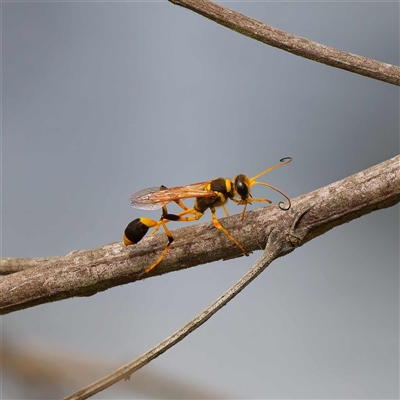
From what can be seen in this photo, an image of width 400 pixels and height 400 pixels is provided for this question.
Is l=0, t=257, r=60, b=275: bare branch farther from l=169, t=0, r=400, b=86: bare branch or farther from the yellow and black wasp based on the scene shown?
l=169, t=0, r=400, b=86: bare branch

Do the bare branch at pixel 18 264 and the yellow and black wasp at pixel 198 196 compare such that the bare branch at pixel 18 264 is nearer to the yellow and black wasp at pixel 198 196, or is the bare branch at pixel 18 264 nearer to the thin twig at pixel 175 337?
the yellow and black wasp at pixel 198 196

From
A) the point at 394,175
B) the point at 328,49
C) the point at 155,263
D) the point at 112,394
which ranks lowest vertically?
the point at 112,394

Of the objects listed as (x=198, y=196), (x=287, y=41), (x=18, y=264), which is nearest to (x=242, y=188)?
(x=198, y=196)

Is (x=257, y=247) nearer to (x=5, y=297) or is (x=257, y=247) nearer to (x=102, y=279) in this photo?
(x=102, y=279)

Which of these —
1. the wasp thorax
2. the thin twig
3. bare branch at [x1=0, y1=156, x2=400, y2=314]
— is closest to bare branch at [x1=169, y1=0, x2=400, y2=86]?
bare branch at [x1=0, y1=156, x2=400, y2=314]

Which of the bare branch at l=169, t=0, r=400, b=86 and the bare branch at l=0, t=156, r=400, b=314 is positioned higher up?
the bare branch at l=169, t=0, r=400, b=86

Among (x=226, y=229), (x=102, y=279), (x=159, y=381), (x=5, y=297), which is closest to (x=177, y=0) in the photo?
A: (x=226, y=229)

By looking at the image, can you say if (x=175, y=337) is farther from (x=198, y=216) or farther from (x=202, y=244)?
(x=198, y=216)
